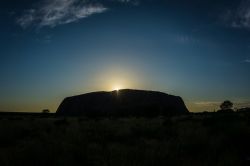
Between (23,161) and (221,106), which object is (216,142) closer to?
(23,161)

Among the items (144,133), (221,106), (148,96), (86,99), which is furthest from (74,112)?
(144,133)

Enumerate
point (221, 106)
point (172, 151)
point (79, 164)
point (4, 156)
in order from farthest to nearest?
point (221, 106), point (172, 151), point (4, 156), point (79, 164)

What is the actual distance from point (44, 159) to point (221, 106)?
124 m

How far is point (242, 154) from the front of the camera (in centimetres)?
890

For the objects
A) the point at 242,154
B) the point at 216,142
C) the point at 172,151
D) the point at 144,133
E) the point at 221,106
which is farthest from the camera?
the point at 221,106

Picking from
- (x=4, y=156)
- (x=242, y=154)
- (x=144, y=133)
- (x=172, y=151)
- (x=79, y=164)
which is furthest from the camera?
(x=144, y=133)

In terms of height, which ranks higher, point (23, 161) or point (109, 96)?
point (109, 96)

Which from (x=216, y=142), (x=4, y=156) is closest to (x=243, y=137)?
(x=216, y=142)

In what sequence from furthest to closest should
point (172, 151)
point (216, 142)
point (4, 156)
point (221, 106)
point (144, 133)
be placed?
point (221, 106) < point (144, 133) < point (216, 142) < point (172, 151) < point (4, 156)

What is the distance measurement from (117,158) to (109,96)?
132724 millimetres

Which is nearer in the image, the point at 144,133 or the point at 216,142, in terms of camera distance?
the point at 216,142

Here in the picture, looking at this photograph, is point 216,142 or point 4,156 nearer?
point 4,156

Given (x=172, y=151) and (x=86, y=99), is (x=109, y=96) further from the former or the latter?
(x=172, y=151)

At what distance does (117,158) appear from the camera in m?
8.16
